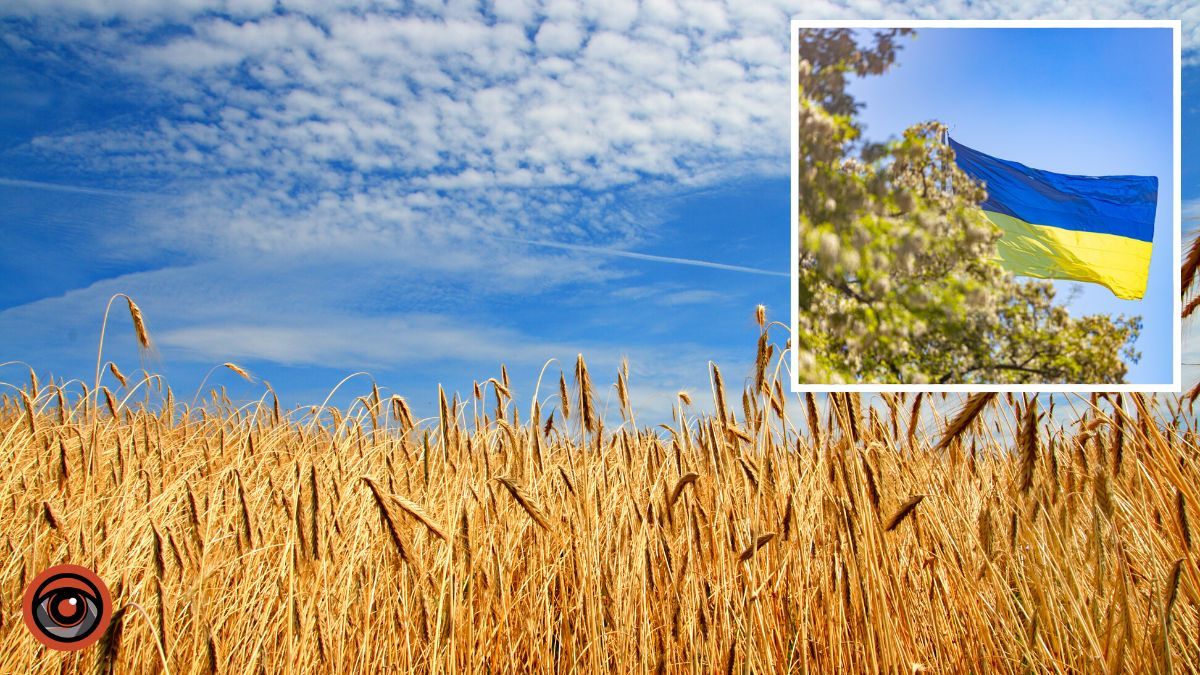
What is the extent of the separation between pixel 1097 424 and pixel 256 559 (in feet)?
10.2

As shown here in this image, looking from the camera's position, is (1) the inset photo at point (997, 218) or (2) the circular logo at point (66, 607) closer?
(2) the circular logo at point (66, 607)

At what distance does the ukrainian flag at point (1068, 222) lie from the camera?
3066 mm

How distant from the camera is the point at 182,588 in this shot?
2.93m

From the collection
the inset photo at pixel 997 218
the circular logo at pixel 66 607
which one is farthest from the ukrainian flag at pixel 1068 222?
the circular logo at pixel 66 607

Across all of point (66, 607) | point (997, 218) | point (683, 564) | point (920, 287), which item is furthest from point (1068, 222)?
point (66, 607)

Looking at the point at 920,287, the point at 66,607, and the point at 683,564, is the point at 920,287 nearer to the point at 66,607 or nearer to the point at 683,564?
the point at 683,564

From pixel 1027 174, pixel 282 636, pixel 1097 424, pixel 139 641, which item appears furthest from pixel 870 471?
pixel 139 641

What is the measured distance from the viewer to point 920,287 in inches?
124

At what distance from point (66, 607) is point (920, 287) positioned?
2859 mm

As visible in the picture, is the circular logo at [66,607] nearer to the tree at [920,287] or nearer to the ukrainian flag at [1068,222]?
the tree at [920,287]

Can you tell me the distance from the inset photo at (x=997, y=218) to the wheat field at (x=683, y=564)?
247 mm

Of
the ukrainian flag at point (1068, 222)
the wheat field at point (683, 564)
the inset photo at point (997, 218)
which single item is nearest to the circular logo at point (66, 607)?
the wheat field at point (683, 564)

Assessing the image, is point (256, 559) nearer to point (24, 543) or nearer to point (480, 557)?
point (480, 557)

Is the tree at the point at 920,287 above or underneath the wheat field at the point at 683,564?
above
